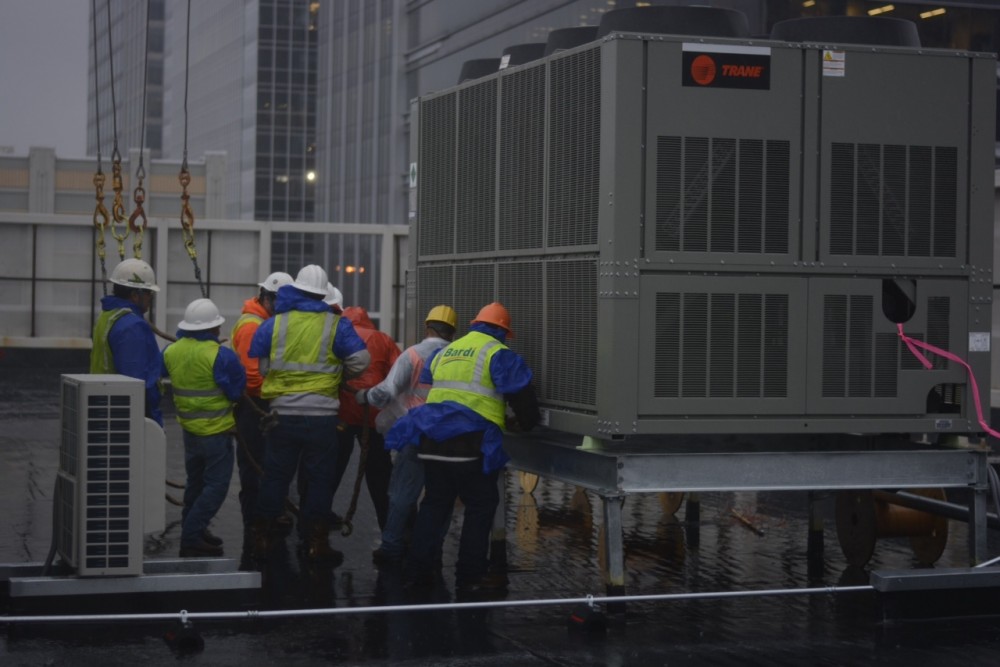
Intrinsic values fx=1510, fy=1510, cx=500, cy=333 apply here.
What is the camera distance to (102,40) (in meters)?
143

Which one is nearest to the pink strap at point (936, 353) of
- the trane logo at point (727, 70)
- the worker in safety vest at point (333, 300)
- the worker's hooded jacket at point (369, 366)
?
the trane logo at point (727, 70)

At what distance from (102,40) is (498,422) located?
141868 mm

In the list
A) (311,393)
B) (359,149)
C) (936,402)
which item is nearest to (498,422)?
(311,393)

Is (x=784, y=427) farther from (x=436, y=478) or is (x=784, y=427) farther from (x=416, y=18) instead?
(x=416, y=18)

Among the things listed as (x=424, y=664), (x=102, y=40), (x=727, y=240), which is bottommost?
(x=424, y=664)

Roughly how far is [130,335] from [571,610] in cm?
366

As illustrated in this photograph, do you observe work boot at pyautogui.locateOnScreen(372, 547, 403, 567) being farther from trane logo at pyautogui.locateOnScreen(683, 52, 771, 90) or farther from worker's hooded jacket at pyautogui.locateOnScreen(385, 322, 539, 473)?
trane logo at pyautogui.locateOnScreen(683, 52, 771, 90)

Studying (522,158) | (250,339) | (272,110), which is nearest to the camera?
(522,158)

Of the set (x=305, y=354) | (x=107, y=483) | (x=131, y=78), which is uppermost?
(x=131, y=78)

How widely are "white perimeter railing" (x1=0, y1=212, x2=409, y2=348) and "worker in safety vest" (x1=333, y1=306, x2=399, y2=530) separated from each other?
12.7 m

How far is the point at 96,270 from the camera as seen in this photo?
968 inches

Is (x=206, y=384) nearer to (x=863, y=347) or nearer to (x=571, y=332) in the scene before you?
(x=571, y=332)

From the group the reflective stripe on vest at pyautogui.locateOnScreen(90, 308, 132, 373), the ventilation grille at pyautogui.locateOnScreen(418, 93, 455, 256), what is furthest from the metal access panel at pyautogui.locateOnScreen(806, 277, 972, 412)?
the reflective stripe on vest at pyautogui.locateOnScreen(90, 308, 132, 373)

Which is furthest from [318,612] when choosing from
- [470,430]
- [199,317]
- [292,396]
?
[199,317]
